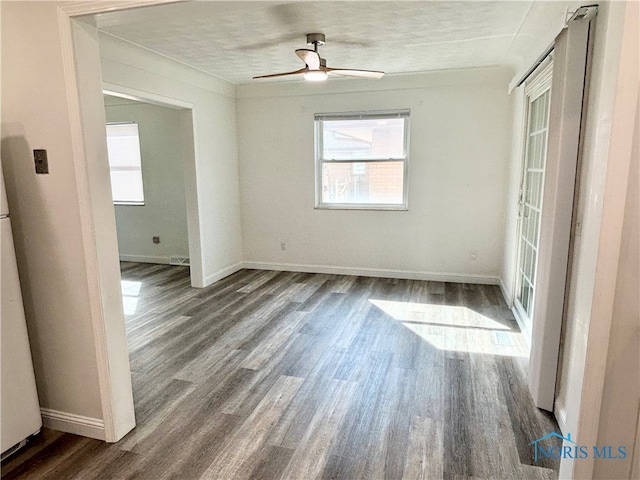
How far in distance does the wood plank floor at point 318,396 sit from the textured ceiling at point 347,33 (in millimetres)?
2128

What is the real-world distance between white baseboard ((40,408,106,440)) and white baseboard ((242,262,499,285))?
354cm

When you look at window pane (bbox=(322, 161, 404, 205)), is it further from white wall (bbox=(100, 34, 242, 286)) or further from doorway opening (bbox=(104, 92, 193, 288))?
doorway opening (bbox=(104, 92, 193, 288))

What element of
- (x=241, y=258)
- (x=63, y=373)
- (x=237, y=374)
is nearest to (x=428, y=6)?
(x=237, y=374)

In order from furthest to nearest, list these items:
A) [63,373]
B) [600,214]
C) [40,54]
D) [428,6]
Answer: [428,6] < [63,373] < [40,54] < [600,214]

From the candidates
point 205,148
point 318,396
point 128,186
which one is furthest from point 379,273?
point 128,186

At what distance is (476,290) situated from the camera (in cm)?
457

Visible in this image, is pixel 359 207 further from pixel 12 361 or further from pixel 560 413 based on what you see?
pixel 12 361

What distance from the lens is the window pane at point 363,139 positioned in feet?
15.9

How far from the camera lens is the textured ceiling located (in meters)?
2.67

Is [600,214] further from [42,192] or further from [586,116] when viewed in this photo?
[42,192]

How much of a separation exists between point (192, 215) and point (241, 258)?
3.98 ft

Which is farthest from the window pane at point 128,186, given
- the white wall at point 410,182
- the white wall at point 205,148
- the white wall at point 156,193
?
the white wall at point 410,182

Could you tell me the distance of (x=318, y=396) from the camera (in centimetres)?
248

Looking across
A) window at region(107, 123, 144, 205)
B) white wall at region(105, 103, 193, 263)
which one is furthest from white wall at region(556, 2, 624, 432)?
window at region(107, 123, 144, 205)
